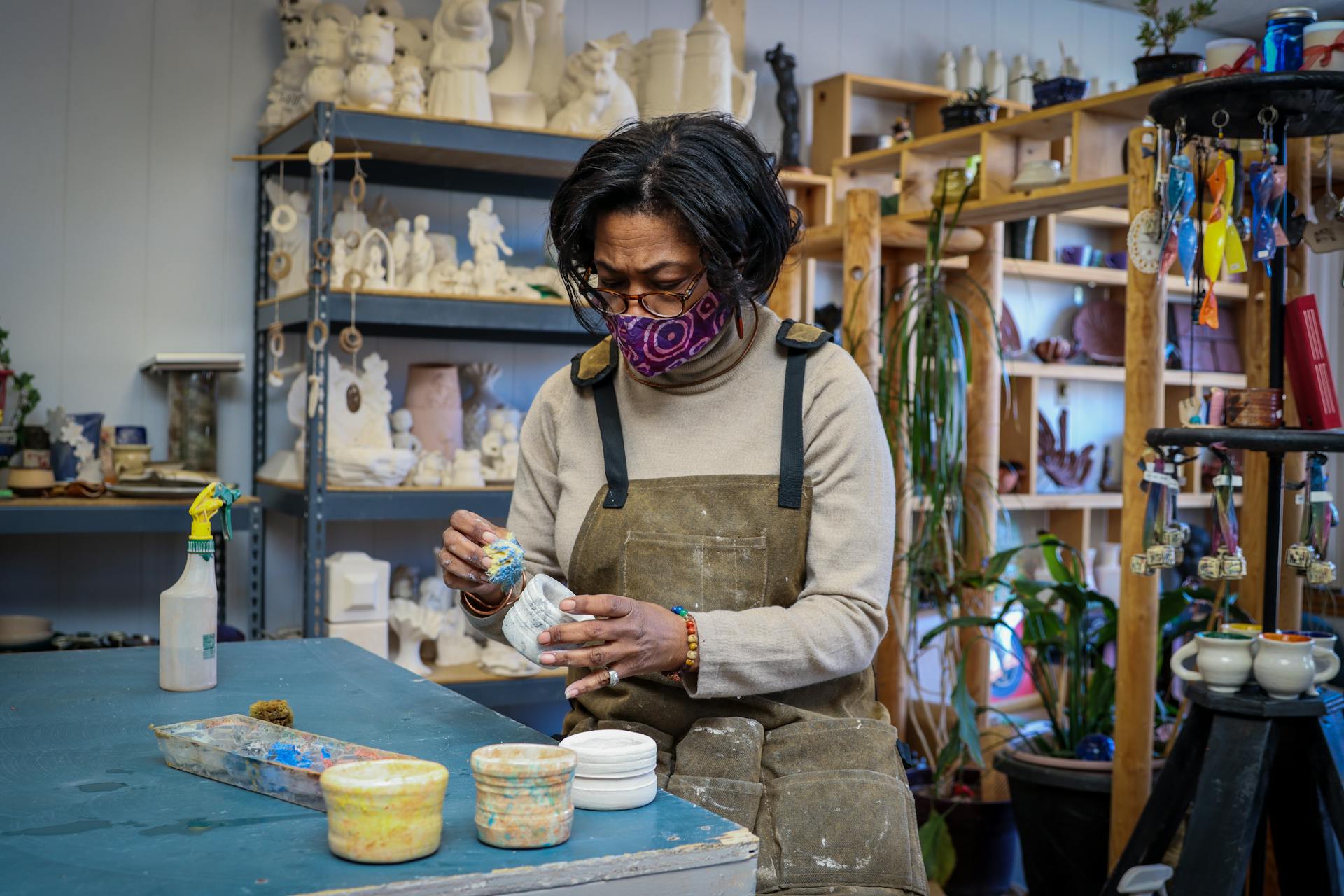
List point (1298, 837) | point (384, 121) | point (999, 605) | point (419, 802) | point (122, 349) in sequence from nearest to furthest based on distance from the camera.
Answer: point (419, 802), point (1298, 837), point (384, 121), point (122, 349), point (999, 605)

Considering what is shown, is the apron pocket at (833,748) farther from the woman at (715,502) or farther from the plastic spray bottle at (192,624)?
the plastic spray bottle at (192,624)

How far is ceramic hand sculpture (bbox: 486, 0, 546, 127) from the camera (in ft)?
12.3

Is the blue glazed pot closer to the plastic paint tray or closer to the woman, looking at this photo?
the woman

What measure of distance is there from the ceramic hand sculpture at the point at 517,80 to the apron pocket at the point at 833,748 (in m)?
2.62

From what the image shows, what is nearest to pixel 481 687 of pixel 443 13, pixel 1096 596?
pixel 1096 596

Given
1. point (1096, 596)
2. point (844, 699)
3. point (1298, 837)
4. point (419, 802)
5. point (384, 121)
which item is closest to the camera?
point (419, 802)

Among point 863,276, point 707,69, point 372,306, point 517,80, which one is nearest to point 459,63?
point 517,80

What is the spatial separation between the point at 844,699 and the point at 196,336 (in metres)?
2.88

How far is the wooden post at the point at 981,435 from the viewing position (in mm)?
3594

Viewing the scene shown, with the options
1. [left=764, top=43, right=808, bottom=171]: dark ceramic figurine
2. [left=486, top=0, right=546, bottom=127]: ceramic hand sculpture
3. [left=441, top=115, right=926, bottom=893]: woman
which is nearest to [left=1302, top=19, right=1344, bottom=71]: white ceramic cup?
[left=441, top=115, right=926, bottom=893]: woman

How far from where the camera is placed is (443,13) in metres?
3.60

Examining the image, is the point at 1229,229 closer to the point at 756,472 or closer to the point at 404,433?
the point at 756,472

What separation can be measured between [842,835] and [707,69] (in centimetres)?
313

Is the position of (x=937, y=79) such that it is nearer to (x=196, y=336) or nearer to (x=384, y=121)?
(x=384, y=121)
